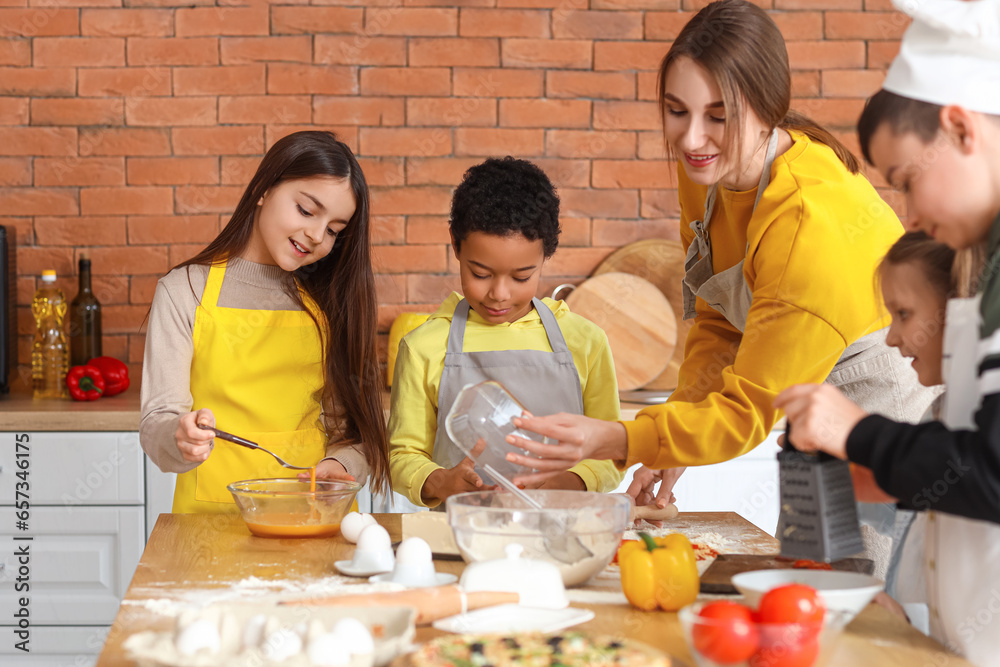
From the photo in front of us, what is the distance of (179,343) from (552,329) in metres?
0.74

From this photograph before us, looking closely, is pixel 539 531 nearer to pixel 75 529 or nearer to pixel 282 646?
pixel 282 646

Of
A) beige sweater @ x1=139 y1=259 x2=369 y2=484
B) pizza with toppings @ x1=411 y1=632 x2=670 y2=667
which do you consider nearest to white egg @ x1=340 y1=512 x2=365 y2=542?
beige sweater @ x1=139 y1=259 x2=369 y2=484

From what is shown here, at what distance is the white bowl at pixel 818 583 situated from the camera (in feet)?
2.95

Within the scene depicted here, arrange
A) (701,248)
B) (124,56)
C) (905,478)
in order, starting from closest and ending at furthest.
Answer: (905,478), (701,248), (124,56)

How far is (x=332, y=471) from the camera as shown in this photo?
1.65m

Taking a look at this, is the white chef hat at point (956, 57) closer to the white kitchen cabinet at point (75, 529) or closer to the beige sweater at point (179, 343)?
the beige sweater at point (179, 343)

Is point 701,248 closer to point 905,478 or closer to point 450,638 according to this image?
point 905,478

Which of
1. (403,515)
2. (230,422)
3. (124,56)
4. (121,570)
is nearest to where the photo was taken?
(403,515)

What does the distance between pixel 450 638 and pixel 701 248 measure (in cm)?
104

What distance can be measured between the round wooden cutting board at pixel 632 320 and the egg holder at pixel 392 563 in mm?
1687

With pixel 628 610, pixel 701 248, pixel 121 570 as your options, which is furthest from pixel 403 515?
pixel 121 570

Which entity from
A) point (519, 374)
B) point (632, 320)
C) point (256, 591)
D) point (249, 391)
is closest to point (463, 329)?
point (519, 374)

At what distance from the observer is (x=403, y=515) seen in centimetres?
146

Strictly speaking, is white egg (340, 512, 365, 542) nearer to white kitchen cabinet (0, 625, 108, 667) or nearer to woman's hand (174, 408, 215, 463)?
woman's hand (174, 408, 215, 463)
